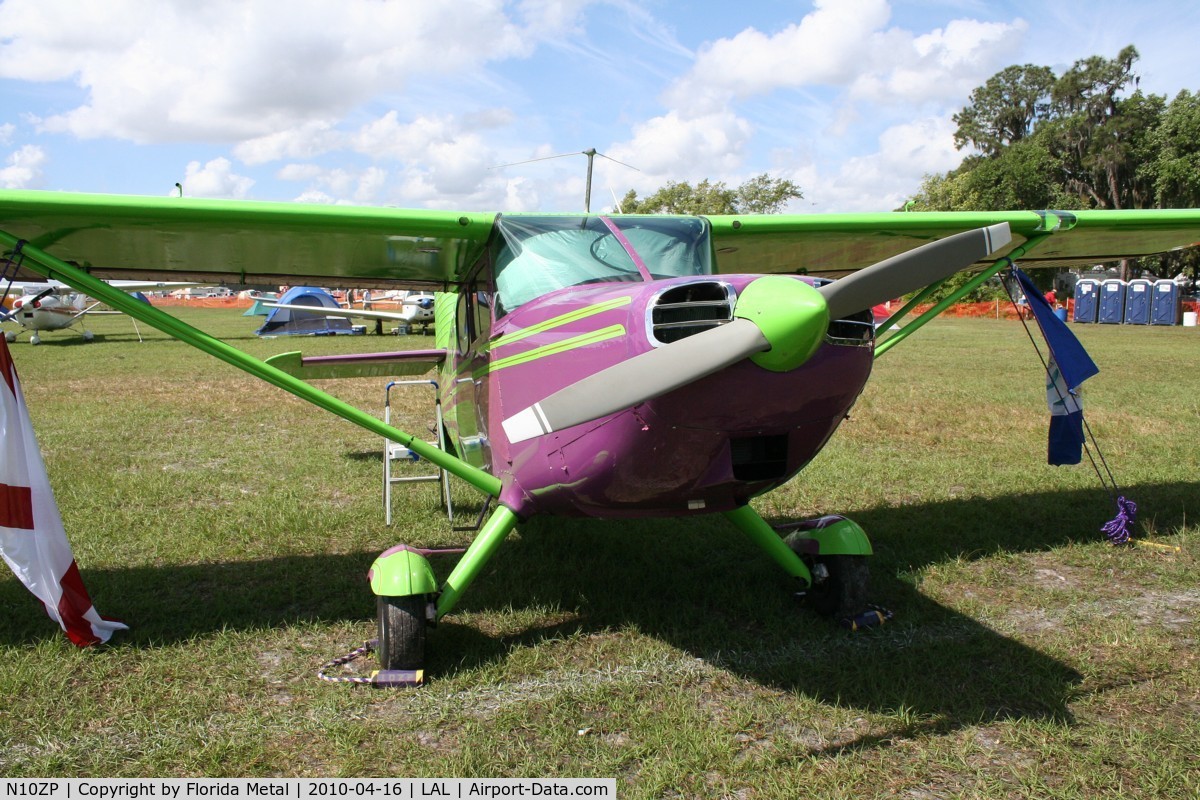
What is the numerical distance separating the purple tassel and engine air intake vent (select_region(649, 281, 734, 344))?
176 inches

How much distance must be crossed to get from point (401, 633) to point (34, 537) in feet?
6.62

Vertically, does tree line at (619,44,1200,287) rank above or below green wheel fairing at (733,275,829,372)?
above

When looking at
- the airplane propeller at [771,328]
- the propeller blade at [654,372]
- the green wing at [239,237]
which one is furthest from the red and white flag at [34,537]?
the airplane propeller at [771,328]

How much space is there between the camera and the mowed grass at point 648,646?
314 cm

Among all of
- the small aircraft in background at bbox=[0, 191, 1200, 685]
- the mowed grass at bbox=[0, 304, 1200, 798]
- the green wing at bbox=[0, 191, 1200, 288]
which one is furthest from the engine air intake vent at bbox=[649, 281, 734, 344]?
the green wing at bbox=[0, 191, 1200, 288]

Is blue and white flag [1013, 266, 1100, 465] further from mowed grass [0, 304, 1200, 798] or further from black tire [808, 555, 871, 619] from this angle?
black tire [808, 555, 871, 619]

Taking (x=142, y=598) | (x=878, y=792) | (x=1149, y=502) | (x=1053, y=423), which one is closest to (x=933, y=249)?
(x=878, y=792)

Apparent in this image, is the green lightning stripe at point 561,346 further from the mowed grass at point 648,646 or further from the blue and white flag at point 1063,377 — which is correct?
the blue and white flag at point 1063,377

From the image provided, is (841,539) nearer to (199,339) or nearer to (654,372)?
(654,372)

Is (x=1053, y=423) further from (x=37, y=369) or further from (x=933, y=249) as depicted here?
(x=37, y=369)

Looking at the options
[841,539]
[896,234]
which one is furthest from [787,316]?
[896,234]

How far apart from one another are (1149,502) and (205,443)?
9330mm

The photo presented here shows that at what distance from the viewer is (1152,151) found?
47156mm

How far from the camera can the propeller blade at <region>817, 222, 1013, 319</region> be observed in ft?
9.01
